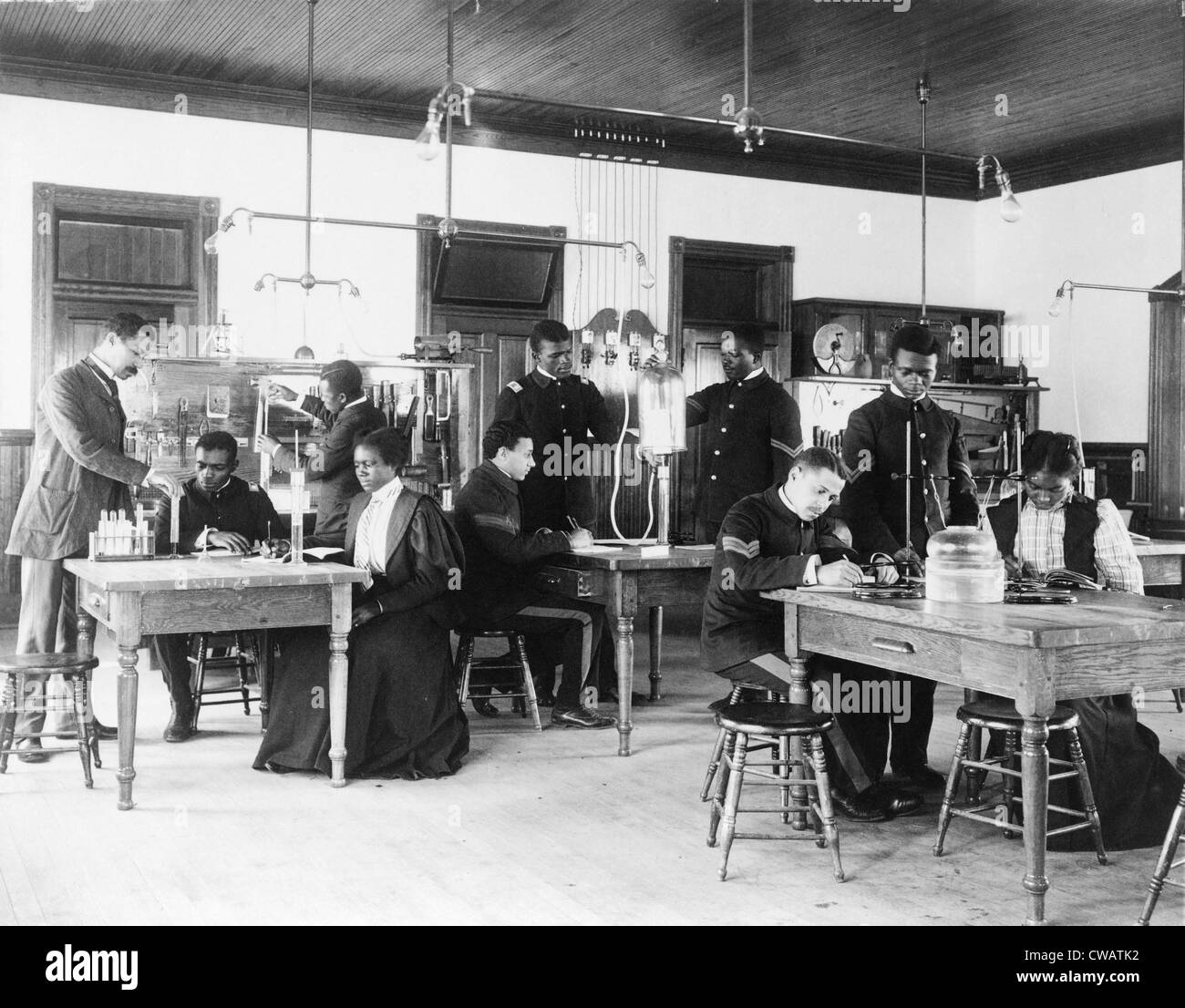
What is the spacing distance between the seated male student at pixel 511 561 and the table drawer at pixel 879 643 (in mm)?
1804

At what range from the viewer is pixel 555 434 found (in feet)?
22.4

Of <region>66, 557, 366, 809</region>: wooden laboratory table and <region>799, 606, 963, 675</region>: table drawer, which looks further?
<region>66, 557, 366, 809</region>: wooden laboratory table

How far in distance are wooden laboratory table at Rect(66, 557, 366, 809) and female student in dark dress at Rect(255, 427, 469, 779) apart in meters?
0.17

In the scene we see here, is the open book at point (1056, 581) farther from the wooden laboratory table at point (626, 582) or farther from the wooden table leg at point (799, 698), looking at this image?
the wooden laboratory table at point (626, 582)

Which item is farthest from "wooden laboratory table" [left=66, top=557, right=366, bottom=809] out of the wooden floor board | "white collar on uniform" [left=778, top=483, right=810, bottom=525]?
"white collar on uniform" [left=778, top=483, right=810, bottom=525]

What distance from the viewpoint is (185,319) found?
8.34 meters

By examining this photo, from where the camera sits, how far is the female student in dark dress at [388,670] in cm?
520

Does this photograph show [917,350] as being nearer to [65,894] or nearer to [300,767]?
[300,767]

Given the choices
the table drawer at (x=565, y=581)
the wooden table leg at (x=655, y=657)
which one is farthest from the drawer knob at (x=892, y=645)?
the wooden table leg at (x=655, y=657)

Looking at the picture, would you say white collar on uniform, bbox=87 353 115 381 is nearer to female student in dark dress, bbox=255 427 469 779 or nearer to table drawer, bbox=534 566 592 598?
female student in dark dress, bbox=255 427 469 779

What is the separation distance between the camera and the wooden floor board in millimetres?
3637

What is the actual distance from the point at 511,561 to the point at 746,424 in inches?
65.7
